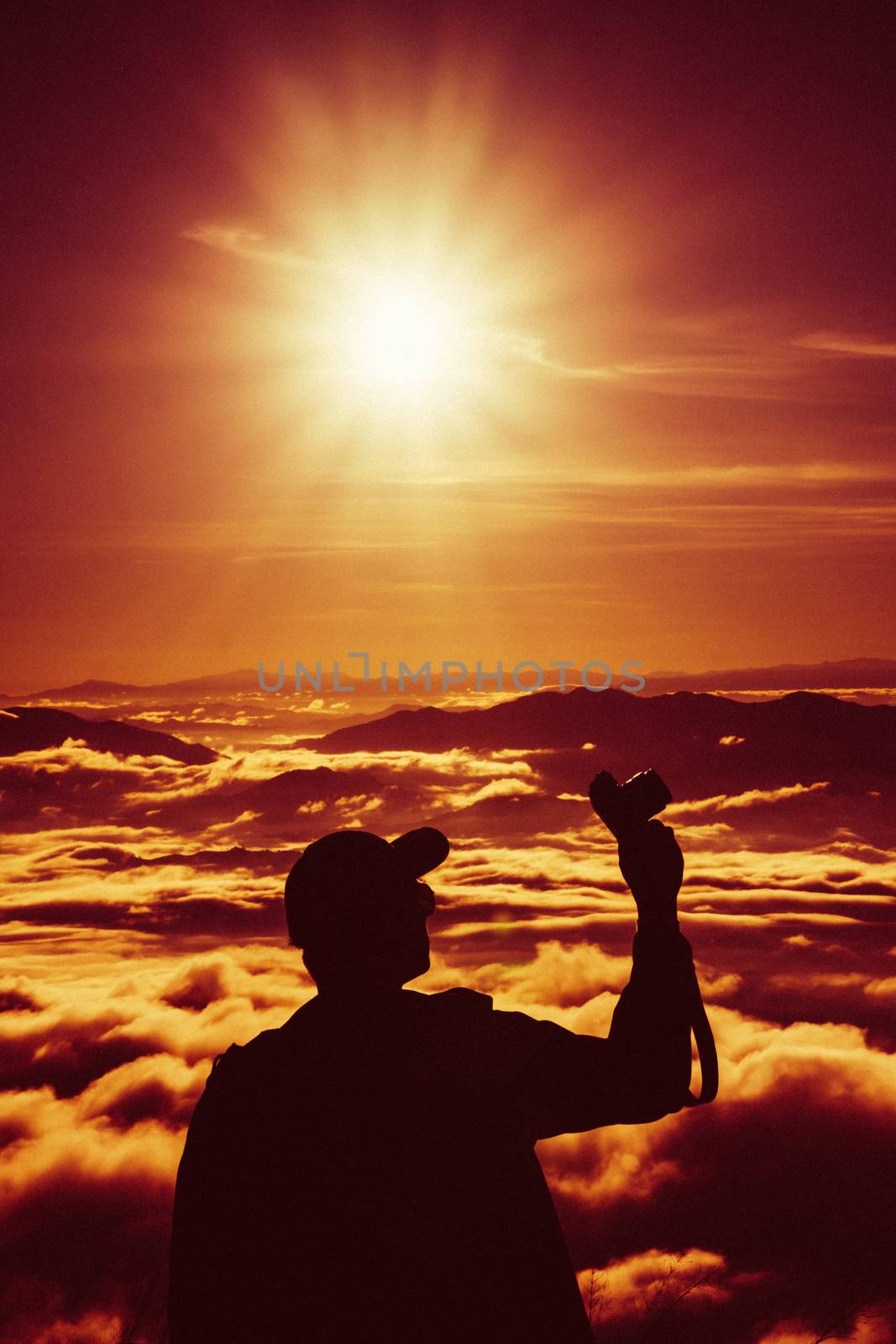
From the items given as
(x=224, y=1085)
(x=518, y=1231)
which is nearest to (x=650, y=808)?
(x=518, y=1231)

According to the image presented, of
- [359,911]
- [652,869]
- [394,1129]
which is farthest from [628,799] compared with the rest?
[394,1129]

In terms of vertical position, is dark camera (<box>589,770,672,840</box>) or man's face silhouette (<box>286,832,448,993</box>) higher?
dark camera (<box>589,770,672,840</box>)

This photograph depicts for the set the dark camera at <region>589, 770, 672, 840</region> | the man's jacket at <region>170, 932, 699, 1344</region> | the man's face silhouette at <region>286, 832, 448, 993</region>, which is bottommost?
the man's jacket at <region>170, 932, 699, 1344</region>

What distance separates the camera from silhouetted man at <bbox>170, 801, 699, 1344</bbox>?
3766 millimetres

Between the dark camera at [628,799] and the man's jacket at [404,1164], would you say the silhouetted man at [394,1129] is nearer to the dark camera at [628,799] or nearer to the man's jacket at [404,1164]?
the man's jacket at [404,1164]

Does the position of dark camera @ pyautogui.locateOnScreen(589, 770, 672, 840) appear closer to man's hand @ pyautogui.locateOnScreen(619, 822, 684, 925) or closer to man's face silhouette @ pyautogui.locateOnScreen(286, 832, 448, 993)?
man's hand @ pyautogui.locateOnScreen(619, 822, 684, 925)

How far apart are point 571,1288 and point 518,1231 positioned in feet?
0.93

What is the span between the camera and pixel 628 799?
4141 mm

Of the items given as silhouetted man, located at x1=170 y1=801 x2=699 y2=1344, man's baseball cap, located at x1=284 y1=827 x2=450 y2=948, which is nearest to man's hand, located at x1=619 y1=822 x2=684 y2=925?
silhouetted man, located at x1=170 y1=801 x2=699 y2=1344

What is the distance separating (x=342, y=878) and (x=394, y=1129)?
0.88m

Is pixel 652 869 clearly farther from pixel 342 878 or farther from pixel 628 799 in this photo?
pixel 342 878

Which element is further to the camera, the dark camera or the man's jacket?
the dark camera

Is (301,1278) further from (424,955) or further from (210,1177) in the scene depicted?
(424,955)

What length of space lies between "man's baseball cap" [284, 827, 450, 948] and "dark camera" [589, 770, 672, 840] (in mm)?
621
